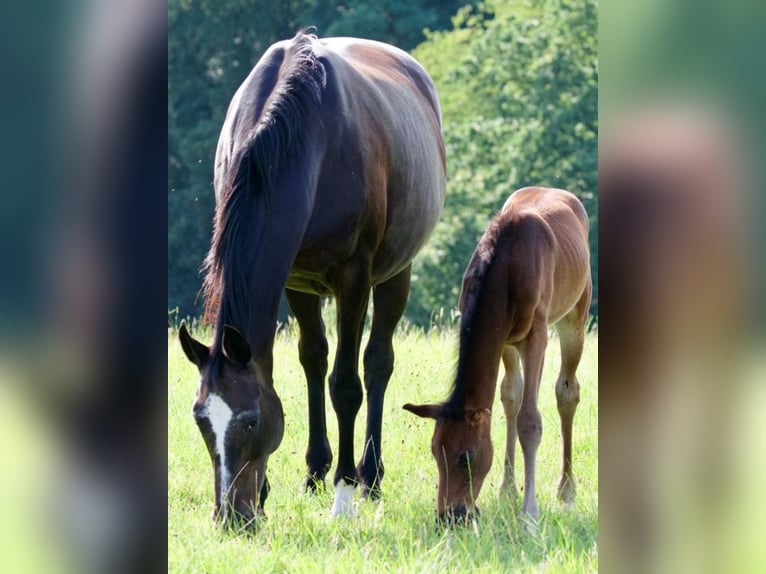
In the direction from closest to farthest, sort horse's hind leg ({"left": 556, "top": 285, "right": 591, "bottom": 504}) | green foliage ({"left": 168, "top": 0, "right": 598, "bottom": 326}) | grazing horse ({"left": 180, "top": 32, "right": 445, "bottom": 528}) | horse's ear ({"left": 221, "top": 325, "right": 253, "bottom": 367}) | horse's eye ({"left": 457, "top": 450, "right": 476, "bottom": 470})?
horse's ear ({"left": 221, "top": 325, "right": 253, "bottom": 367}) → grazing horse ({"left": 180, "top": 32, "right": 445, "bottom": 528}) → horse's eye ({"left": 457, "top": 450, "right": 476, "bottom": 470}) → horse's hind leg ({"left": 556, "top": 285, "right": 591, "bottom": 504}) → green foliage ({"left": 168, "top": 0, "right": 598, "bottom": 326})

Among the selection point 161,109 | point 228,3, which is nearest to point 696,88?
point 161,109

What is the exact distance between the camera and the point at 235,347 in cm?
392

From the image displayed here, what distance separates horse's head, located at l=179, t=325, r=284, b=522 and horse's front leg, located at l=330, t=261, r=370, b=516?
110 cm

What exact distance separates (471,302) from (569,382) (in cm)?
132

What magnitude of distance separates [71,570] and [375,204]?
399 centimetres

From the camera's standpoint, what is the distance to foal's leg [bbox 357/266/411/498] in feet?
→ 18.8

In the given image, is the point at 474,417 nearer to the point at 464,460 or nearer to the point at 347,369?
the point at 464,460

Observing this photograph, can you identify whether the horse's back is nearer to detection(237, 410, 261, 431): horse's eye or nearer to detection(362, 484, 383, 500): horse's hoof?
detection(362, 484, 383, 500): horse's hoof

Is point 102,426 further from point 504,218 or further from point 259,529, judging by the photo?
point 504,218

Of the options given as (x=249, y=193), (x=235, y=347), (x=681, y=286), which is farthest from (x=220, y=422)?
(x=681, y=286)

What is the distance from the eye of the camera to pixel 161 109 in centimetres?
149

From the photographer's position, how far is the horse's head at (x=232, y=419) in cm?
388

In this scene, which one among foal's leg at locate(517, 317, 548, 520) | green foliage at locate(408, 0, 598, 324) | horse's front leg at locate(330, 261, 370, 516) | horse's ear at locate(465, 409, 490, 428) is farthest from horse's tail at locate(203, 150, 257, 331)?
green foliage at locate(408, 0, 598, 324)

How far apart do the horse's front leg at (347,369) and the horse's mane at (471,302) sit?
0.52m
